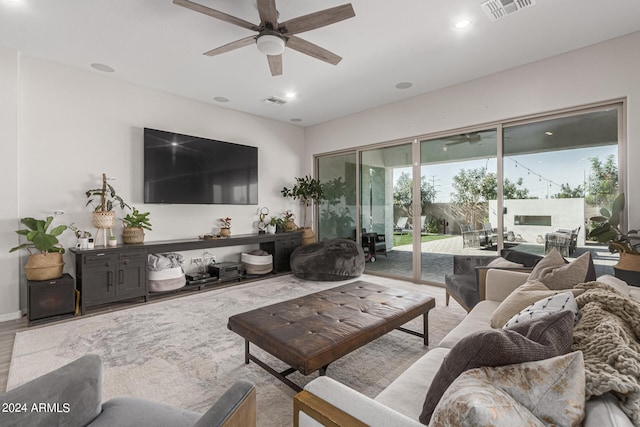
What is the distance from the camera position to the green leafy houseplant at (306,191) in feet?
19.3

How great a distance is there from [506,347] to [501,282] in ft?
6.13

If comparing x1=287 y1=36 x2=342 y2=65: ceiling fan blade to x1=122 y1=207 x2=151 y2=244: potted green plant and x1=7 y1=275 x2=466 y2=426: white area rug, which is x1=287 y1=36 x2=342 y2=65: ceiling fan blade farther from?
x1=122 y1=207 x2=151 y2=244: potted green plant

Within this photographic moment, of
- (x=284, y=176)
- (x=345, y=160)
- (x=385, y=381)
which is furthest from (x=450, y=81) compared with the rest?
(x=385, y=381)

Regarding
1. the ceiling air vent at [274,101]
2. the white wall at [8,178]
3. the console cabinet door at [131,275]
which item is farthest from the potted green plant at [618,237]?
the white wall at [8,178]

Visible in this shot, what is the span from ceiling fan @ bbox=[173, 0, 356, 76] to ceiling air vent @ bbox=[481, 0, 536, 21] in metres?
1.25

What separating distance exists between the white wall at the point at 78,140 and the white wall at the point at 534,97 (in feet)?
10.2

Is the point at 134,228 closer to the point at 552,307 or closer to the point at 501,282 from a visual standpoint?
the point at 501,282

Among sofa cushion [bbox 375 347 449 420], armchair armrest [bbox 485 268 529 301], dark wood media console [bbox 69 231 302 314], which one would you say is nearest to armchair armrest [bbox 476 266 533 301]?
armchair armrest [bbox 485 268 529 301]

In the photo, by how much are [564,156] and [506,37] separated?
156 cm

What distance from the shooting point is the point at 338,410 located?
927 millimetres

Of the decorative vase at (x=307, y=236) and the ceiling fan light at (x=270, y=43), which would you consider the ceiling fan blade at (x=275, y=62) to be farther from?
the decorative vase at (x=307, y=236)

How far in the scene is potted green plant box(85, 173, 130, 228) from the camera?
364cm

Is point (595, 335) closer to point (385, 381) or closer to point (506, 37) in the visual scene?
point (385, 381)

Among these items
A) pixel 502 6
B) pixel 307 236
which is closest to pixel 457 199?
pixel 502 6
